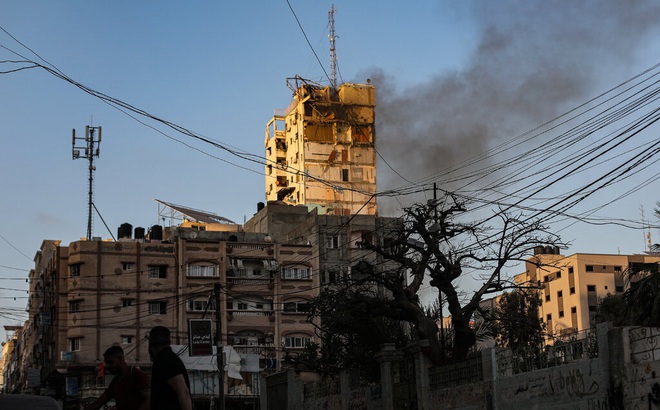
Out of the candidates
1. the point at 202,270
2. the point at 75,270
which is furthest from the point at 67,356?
the point at 202,270

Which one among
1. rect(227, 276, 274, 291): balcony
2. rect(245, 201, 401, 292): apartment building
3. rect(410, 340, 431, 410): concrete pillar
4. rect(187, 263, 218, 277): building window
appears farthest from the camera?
rect(245, 201, 401, 292): apartment building

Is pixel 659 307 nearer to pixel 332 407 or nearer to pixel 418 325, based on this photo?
pixel 418 325

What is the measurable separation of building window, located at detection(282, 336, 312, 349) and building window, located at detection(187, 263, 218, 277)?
7.48 metres

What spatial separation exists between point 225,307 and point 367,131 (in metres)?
41.0

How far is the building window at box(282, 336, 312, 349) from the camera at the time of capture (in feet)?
247

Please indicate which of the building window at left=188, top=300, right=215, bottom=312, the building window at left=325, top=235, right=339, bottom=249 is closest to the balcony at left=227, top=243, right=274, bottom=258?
the building window at left=188, top=300, right=215, bottom=312

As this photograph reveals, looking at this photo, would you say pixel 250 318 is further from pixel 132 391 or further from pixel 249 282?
pixel 132 391

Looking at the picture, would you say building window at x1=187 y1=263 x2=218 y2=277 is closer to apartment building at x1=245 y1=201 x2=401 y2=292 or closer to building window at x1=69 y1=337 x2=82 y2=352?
apartment building at x1=245 y1=201 x2=401 y2=292

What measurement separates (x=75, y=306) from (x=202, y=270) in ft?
32.1

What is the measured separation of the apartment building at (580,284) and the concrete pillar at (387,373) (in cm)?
7250

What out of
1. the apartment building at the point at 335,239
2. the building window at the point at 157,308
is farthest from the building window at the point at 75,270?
the apartment building at the point at 335,239

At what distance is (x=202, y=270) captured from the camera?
74.9 meters

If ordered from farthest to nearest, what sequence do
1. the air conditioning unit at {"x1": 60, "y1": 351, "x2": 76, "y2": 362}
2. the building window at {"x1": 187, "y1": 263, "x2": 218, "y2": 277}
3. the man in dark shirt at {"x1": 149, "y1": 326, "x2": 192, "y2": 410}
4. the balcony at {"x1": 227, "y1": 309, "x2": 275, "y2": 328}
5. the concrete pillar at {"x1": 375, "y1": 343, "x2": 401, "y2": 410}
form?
the building window at {"x1": 187, "y1": 263, "x2": 218, "y2": 277} → the balcony at {"x1": 227, "y1": 309, "x2": 275, "y2": 328} → the air conditioning unit at {"x1": 60, "y1": 351, "x2": 76, "y2": 362} → the concrete pillar at {"x1": 375, "y1": 343, "x2": 401, "y2": 410} → the man in dark shirt at {"x1": 149, "y1": 326, "x2": 192, "y2": 410}

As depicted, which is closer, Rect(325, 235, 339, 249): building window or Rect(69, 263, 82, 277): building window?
Rect(69, 263, 82, 277): building window
